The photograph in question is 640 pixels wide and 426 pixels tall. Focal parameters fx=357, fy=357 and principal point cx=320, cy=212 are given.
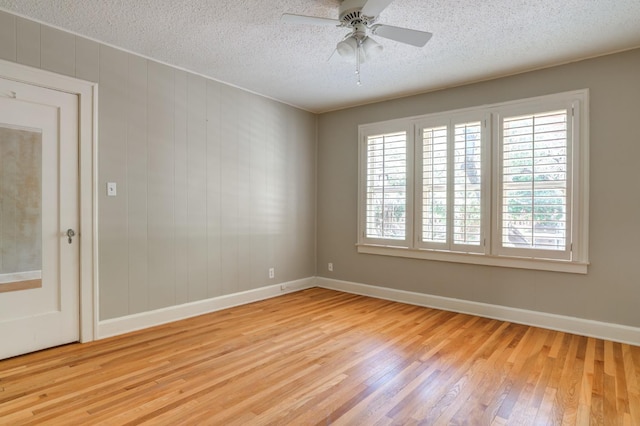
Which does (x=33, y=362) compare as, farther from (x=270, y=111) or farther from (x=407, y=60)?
(x=407, y=60)

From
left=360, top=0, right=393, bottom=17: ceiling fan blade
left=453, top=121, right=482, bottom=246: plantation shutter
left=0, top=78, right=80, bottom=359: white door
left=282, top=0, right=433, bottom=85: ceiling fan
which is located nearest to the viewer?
left=360, top=0, right=393, bottom=17: ceiling fan blade

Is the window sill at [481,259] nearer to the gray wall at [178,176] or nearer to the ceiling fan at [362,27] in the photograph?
the gray wall at [178,176]

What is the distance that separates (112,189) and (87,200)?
22 cm

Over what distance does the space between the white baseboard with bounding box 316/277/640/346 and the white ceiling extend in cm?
245

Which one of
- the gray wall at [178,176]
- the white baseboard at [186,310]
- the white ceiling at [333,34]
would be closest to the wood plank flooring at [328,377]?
the white baseboard at [186,310]

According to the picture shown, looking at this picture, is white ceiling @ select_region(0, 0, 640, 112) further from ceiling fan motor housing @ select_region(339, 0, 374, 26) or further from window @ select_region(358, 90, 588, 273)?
window @ select_region(358, 90, 588, 273)

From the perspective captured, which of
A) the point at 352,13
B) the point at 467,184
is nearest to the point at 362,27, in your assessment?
the point at 352,13

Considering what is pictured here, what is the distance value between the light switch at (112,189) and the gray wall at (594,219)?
10.5ft

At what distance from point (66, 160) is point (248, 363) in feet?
7.33

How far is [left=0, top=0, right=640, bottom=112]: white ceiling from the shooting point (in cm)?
253

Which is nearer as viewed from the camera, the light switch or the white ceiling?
the white ceiling

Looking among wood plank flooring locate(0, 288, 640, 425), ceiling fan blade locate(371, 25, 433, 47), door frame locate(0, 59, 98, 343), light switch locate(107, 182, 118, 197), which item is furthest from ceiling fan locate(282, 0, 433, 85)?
wood plank flooring locate(0, 288, 640, 425)

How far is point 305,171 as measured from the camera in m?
5.24

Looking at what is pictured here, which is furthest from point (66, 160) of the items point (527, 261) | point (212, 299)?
point (527, 261)
